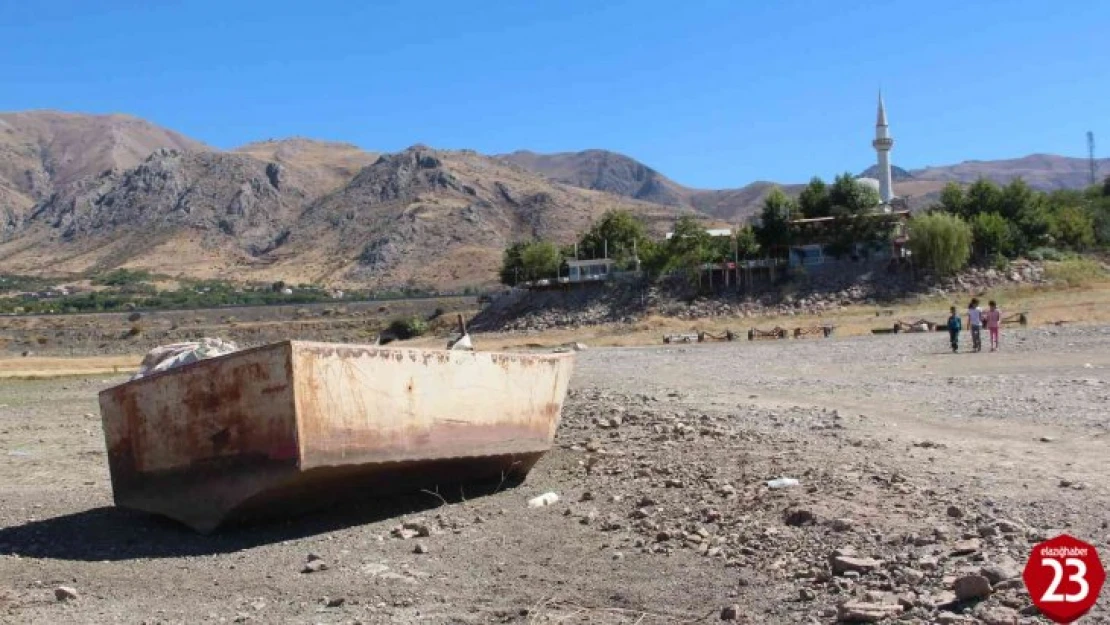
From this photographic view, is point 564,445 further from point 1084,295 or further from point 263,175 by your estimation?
point 263,175

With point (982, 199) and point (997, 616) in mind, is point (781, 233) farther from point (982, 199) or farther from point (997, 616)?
point (997, 616)

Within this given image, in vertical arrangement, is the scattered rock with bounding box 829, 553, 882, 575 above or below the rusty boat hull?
below

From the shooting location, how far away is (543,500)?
8555mm

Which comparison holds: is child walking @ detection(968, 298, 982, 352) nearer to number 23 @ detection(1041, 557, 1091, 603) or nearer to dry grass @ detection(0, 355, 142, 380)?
number 23 @ detection(1041, 557, 1091, 603)

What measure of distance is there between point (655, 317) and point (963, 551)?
1971 inches

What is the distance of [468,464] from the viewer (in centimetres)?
887

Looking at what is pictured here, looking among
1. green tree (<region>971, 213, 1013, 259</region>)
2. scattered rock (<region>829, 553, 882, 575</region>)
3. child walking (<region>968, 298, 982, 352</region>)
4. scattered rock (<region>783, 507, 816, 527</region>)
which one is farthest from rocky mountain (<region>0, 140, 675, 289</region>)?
scattered rock (<region>829, 553, 882, 575</region>)

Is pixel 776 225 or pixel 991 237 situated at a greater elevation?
pixel 776 225

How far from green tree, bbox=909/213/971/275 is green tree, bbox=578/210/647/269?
882 inches

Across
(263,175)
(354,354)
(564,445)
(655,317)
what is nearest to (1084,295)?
(655,317)

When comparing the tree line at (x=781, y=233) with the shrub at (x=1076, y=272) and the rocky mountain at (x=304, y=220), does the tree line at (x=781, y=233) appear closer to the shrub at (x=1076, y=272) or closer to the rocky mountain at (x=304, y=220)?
the shrub at (x=1076, y=272)

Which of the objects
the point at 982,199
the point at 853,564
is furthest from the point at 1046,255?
the point at 853,564

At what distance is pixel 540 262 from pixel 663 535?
66.4 meters

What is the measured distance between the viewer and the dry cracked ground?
5691mm
